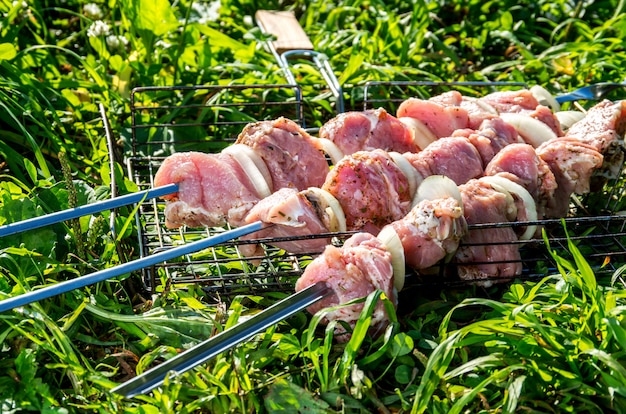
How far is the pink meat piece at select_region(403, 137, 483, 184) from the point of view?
11.2ft

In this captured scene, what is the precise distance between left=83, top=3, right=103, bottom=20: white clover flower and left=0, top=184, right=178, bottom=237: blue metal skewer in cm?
296

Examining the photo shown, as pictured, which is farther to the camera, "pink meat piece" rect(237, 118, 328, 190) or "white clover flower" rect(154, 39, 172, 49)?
"white clover flower" rect(154, 39, 172, 49)

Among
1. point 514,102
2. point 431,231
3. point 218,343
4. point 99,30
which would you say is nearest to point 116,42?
point 99,30

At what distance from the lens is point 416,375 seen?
2725mm

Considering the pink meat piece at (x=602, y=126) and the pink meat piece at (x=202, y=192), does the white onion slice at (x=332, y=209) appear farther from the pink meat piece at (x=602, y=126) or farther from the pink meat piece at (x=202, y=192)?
the pink meat piece at (x=602, y=126)

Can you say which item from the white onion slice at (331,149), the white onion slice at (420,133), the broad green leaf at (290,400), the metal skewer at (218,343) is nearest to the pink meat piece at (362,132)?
the white onion slice at (331,149)

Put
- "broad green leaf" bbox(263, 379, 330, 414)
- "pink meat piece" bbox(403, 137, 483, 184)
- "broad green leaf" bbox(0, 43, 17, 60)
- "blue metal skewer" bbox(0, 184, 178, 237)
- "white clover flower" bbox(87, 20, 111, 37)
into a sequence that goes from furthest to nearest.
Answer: "white clover flower" bbox(87, 20, 111, 37)
"broad green leaf" bbox(0, 43, 17, 60)
"pink meat piece" bbox(403, 137, 483, 184)
"blue metal skewer" bbox(0, 184, 178, 237)
"broad green leaf" bbox(263, 379, 330, 414)

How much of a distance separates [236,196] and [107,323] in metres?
0.68

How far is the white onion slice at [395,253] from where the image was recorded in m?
2.93

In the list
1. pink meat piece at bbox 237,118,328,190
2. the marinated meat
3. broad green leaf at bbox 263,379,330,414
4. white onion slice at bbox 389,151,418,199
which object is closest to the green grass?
broad green leaf at bbox 263,379,330,414

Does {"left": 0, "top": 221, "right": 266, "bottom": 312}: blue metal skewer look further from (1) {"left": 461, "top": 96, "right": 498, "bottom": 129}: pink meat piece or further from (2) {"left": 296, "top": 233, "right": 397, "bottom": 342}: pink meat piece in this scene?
(1) {"left": 461, "top": 96, "right": 498, "bottom": 129}: pink meat piece

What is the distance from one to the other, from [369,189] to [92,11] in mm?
3284

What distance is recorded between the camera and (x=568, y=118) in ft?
14.0

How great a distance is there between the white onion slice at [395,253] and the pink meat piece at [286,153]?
60 cm
